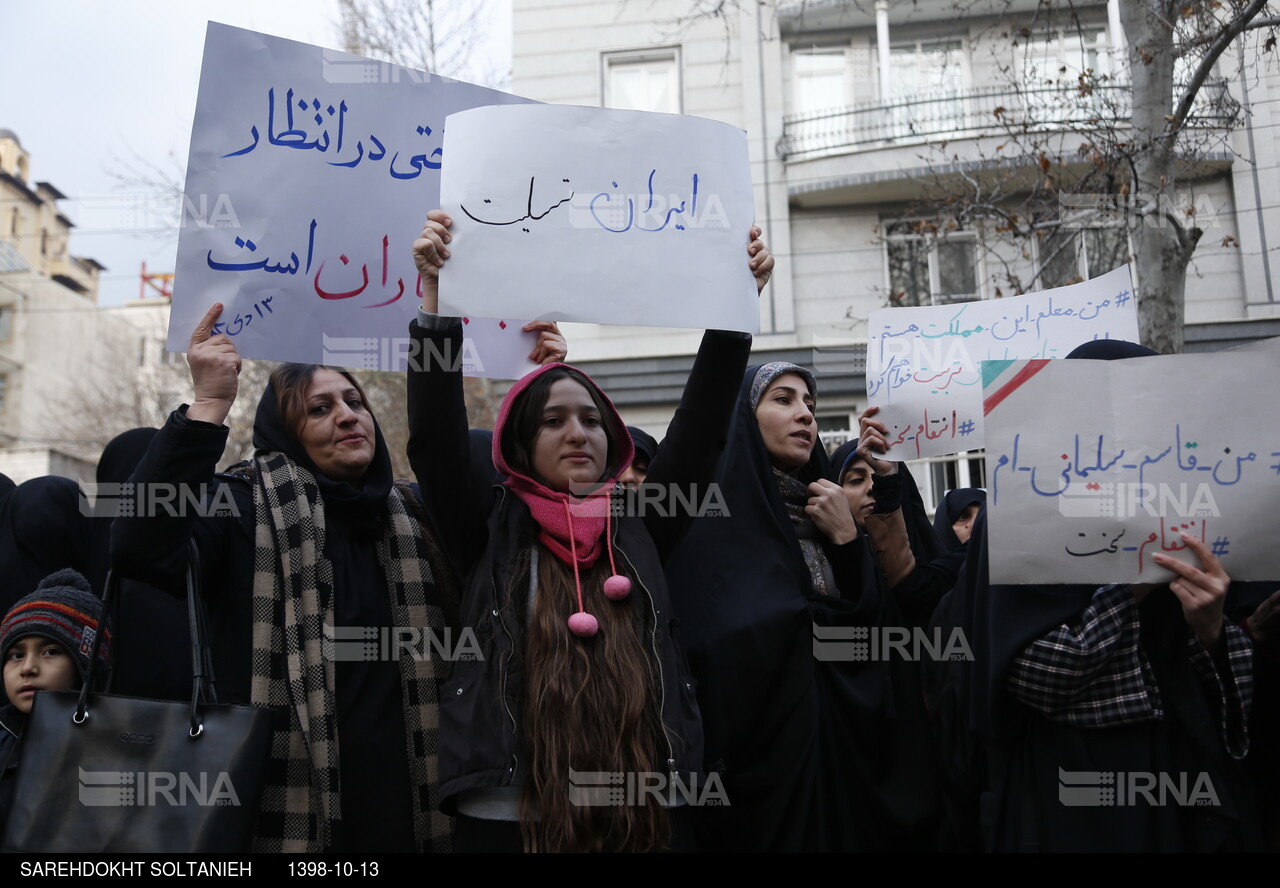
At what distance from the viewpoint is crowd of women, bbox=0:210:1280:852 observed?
228 cm

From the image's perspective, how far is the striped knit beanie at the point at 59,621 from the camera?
2.68m

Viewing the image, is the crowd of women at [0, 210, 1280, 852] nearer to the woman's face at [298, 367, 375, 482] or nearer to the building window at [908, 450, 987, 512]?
the woman's face at [298, 367, 375, 482]

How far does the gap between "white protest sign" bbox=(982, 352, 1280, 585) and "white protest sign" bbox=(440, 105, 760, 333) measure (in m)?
0.73

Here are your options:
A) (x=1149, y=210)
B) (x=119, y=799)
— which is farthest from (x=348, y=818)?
(x=1149, y=210)

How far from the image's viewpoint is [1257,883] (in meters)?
2.36

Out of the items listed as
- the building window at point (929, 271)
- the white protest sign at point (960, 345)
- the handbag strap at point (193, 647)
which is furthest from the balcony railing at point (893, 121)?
the handbag strap at point (193, 647)

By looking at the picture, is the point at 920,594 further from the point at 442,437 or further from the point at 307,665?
the point at 307,665

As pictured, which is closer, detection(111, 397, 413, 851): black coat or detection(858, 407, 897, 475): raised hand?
detection(111, 397, 413, 851): black coat

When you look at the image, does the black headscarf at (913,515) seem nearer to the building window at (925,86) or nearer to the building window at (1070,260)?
the building window at (1070,260)

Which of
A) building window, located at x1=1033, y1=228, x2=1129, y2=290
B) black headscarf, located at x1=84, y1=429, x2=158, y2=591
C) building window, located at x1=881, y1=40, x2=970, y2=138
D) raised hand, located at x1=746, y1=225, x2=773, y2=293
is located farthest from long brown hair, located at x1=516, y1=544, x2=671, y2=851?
building window, located at x1=881, y1=40, x2=970, y2=138

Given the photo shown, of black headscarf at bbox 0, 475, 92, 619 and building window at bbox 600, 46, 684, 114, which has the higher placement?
building window at bbox 600, 46, 684, 114

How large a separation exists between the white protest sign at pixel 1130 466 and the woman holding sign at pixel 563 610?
0.73m

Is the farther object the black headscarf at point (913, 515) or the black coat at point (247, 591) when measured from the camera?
the black headscarf at point (913, 515)

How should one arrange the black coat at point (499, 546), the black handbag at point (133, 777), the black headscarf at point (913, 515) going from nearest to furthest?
the black handbag at point (133, 777), the black coat at point (499, 546), the black headscarf at point (913, 515)
